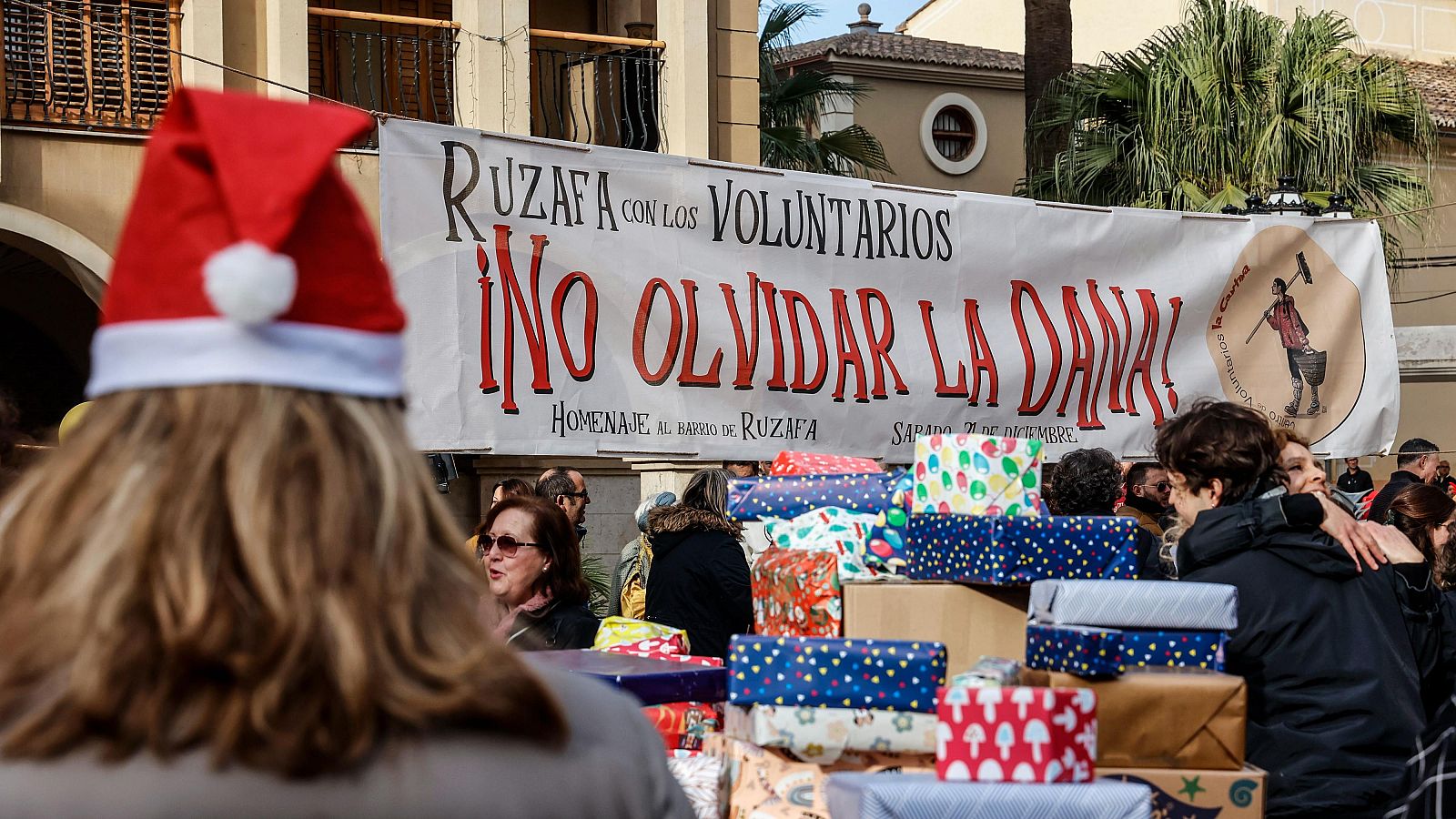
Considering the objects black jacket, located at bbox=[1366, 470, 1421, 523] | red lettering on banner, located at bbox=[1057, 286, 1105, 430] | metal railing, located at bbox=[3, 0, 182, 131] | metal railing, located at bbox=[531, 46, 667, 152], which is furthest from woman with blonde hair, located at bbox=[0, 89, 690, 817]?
metal railing, located at bbox=[531, 46, 667, 152]

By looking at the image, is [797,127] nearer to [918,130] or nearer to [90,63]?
[918,130]

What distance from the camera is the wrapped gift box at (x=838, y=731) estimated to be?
303 centimetres

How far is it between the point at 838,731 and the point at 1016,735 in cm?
61

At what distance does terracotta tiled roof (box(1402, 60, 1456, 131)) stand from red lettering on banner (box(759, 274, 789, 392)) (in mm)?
22413

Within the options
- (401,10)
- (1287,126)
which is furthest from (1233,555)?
(1287,126)

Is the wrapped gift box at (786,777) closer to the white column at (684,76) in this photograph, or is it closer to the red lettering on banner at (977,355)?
the red lettering on banner at (977,355)

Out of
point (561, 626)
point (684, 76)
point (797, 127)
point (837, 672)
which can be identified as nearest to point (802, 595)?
point (837, 672)

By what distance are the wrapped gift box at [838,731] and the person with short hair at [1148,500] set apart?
4398 mm

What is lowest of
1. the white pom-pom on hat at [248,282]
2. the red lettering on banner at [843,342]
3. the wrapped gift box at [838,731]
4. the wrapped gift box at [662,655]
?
the wrapped gift box at [838,731]

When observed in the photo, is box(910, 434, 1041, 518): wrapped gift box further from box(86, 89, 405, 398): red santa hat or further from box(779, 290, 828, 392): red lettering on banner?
box(779, 290, 828, 392): red lettering on banner

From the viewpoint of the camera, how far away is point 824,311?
6.17 m

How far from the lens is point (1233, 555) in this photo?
3.59 meters

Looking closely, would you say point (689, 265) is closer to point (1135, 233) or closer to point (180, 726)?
point (1135, 233)

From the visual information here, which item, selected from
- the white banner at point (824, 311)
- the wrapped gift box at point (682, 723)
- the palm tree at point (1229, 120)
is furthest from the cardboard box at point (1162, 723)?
the palm tree at point (1229, 120)
